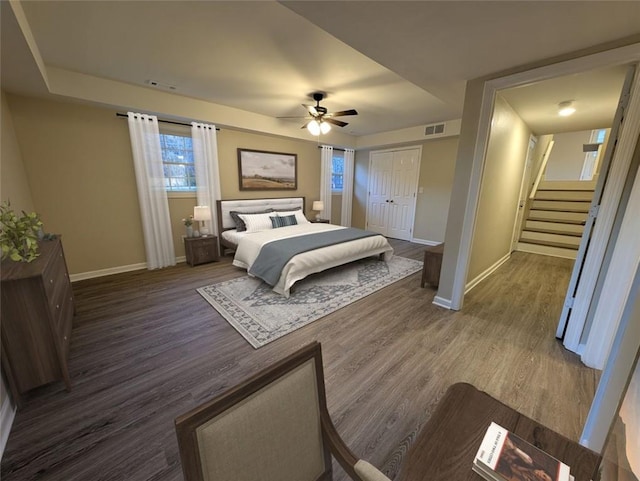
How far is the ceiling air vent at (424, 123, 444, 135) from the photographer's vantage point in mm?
4939

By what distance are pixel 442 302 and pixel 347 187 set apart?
4.40 metres

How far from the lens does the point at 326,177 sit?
620 centimetres

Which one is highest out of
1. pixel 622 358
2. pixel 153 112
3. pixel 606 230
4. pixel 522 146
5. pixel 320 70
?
pixel 320 70

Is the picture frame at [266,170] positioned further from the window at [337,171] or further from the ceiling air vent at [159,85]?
the ceiling air vent at [159,85]

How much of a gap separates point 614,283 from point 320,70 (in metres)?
3.23

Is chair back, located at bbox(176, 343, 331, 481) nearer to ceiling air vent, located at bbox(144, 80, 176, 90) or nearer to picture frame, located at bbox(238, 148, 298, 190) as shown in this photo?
ceiling air vent, located at bbox(144, 80, 176, 90)

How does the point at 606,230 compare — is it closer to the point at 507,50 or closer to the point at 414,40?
the point at 507,50

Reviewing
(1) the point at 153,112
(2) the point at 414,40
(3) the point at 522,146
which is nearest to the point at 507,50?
(2) the point at 414,40

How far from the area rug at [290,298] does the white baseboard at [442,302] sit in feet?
2.26

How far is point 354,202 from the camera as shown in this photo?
7211mm

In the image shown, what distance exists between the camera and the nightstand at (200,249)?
13.4 feet

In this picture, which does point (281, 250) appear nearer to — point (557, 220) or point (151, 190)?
point (151, 190)

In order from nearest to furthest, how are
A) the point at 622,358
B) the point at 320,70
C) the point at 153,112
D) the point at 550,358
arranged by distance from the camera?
the point at 622,358 < the point at 550,358 < the point at 320,70 < the point at 153,112

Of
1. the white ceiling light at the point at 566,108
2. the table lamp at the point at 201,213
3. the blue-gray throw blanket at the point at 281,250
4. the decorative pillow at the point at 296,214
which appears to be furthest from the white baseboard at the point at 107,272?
the white ceiling light at the point at 566,108
